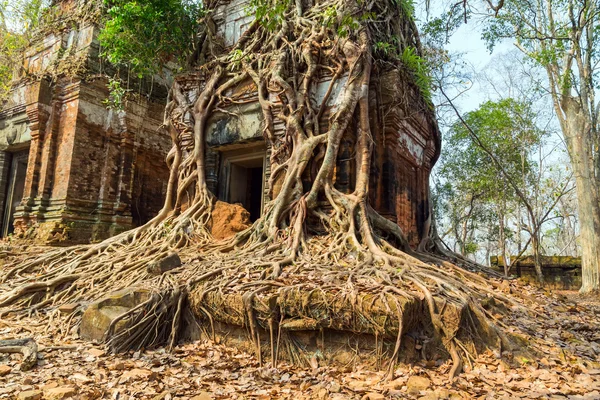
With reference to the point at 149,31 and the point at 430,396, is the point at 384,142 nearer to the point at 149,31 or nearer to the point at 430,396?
the point at 430,396

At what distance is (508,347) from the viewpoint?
11.2 ft

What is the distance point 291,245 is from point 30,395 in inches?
119

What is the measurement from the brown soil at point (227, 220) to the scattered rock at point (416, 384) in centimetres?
379

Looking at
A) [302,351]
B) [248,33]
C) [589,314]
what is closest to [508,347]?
[302,351]

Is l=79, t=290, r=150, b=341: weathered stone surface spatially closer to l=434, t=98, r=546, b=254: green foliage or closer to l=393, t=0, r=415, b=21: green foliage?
l=393, t=0, r=415, b=21: green foliage

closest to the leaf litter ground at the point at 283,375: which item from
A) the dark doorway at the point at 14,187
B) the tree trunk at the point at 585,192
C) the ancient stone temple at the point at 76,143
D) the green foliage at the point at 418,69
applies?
the green foliage at the point at 418,69

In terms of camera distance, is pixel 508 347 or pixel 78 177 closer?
pixel 508 347

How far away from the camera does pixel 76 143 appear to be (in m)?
9.02

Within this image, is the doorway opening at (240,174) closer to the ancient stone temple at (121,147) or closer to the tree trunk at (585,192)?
the ancient stone temple at (121,147)

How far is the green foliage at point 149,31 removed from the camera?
7.51 m

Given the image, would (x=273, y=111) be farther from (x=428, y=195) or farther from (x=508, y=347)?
(x=508, y=347)

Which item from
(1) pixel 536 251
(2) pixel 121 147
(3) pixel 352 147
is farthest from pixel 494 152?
(2) pixel 121 147

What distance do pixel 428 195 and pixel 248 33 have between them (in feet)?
15.5

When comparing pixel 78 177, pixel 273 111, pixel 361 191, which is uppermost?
pixel 273 111
